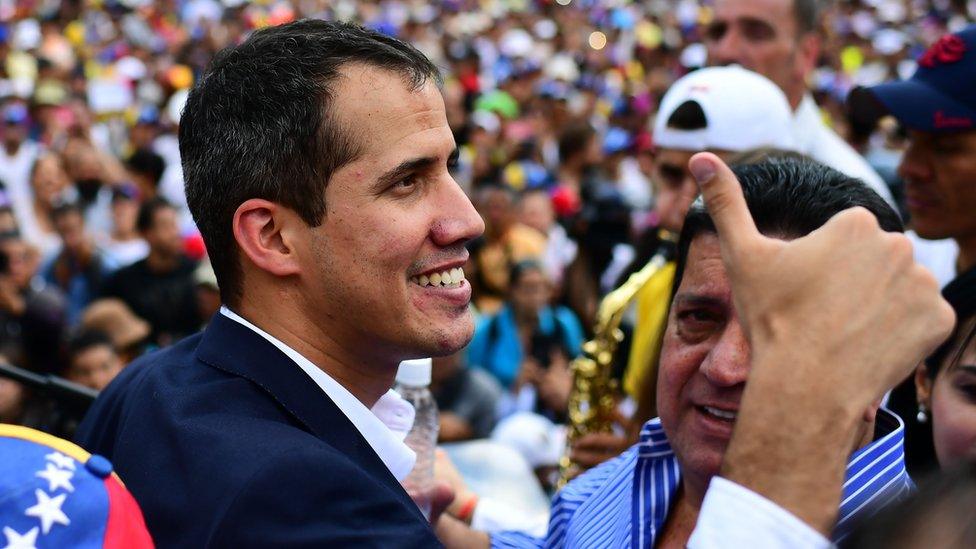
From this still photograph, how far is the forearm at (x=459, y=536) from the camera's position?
8.65 feet

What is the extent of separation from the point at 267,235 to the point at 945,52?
231 cm

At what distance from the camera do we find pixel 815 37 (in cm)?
509

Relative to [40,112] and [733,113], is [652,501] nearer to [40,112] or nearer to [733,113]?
[733,113]

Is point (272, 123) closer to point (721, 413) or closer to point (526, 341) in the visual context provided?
point (721, 413)

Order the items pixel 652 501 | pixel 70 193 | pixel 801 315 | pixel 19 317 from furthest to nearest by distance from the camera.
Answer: pixel 70 193, pixel 19 317, pixel 652 501, pixel 801 315

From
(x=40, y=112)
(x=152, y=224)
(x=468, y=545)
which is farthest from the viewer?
(x=40, y=112)

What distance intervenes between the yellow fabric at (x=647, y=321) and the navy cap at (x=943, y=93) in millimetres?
851

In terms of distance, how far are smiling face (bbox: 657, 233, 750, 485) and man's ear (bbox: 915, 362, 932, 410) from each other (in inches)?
26.2

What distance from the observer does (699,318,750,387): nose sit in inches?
73.7

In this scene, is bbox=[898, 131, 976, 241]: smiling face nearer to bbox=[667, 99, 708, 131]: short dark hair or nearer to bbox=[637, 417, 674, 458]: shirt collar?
bbox=[667, 99, 708, 131]: short dark hair

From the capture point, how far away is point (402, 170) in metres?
2.00

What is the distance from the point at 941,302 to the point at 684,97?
2419mm

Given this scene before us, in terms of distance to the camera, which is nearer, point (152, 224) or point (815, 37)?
point (815, 37)

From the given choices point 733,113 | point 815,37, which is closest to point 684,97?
point 733,113
